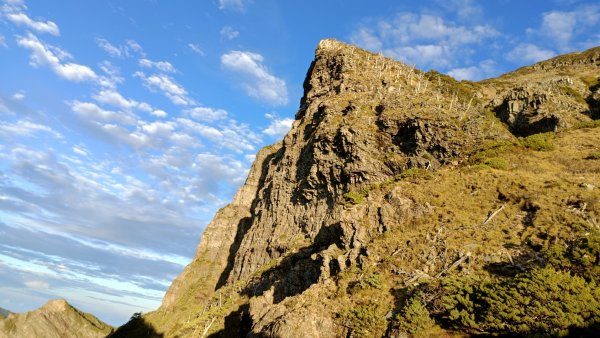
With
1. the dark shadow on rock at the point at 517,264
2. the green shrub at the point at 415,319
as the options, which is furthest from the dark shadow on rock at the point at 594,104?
the green shrub at the point at 415,319

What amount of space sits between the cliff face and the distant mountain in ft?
183

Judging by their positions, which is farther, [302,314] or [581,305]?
[302,314]

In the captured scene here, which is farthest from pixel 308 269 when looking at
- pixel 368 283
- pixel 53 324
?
pixel 53 324

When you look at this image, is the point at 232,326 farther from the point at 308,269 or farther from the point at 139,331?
the point at 139,331

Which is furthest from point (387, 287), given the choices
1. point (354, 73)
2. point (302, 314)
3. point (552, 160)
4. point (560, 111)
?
point (354, 73)

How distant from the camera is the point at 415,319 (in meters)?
21.8

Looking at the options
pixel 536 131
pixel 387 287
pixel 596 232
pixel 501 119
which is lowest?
pixel 387 287

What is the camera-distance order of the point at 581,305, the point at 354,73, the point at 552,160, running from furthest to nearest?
the point at 354,73 < the point at 552,160 < the point at 581,305

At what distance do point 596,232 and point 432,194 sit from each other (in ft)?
43.0

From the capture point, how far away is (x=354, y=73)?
73812 mm

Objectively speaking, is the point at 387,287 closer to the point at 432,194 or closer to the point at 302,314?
the point at 302,314

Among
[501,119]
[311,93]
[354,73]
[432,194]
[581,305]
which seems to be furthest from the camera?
[311,93]

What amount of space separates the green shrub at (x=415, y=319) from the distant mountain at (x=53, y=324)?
13325 centimetres

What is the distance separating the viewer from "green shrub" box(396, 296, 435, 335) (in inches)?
850
